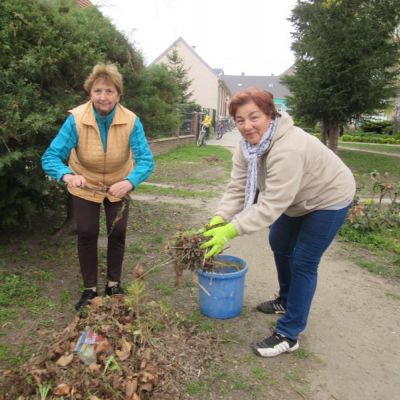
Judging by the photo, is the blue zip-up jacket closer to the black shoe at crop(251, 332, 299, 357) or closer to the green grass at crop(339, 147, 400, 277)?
the black shoe at crop(251, 332, 299, 357)

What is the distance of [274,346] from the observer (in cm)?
298

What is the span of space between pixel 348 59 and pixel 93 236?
12.5 m

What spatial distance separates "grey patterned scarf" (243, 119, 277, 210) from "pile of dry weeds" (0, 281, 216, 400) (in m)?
0.98

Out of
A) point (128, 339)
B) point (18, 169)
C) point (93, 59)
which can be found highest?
point (93, 59)

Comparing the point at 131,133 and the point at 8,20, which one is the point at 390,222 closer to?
the point at 131,133

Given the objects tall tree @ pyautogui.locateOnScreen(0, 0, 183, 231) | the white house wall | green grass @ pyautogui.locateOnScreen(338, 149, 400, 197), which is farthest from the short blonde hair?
the white house wall

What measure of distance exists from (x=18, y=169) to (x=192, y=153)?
460 inches

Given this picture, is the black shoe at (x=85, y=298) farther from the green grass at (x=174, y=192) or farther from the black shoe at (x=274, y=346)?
the green grass at (x=174, y=192)

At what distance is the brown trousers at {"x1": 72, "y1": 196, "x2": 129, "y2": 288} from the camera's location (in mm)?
3246

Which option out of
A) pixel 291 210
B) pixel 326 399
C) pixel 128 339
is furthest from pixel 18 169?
pixel 326 399

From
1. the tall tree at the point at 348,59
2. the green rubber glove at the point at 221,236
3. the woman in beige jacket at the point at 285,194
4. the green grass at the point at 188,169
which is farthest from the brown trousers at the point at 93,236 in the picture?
the tall tree at the point at 348,59

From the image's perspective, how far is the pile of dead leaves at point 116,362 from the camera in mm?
2316

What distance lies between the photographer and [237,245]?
5.43m

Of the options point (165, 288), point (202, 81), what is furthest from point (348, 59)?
point (202, 81)
